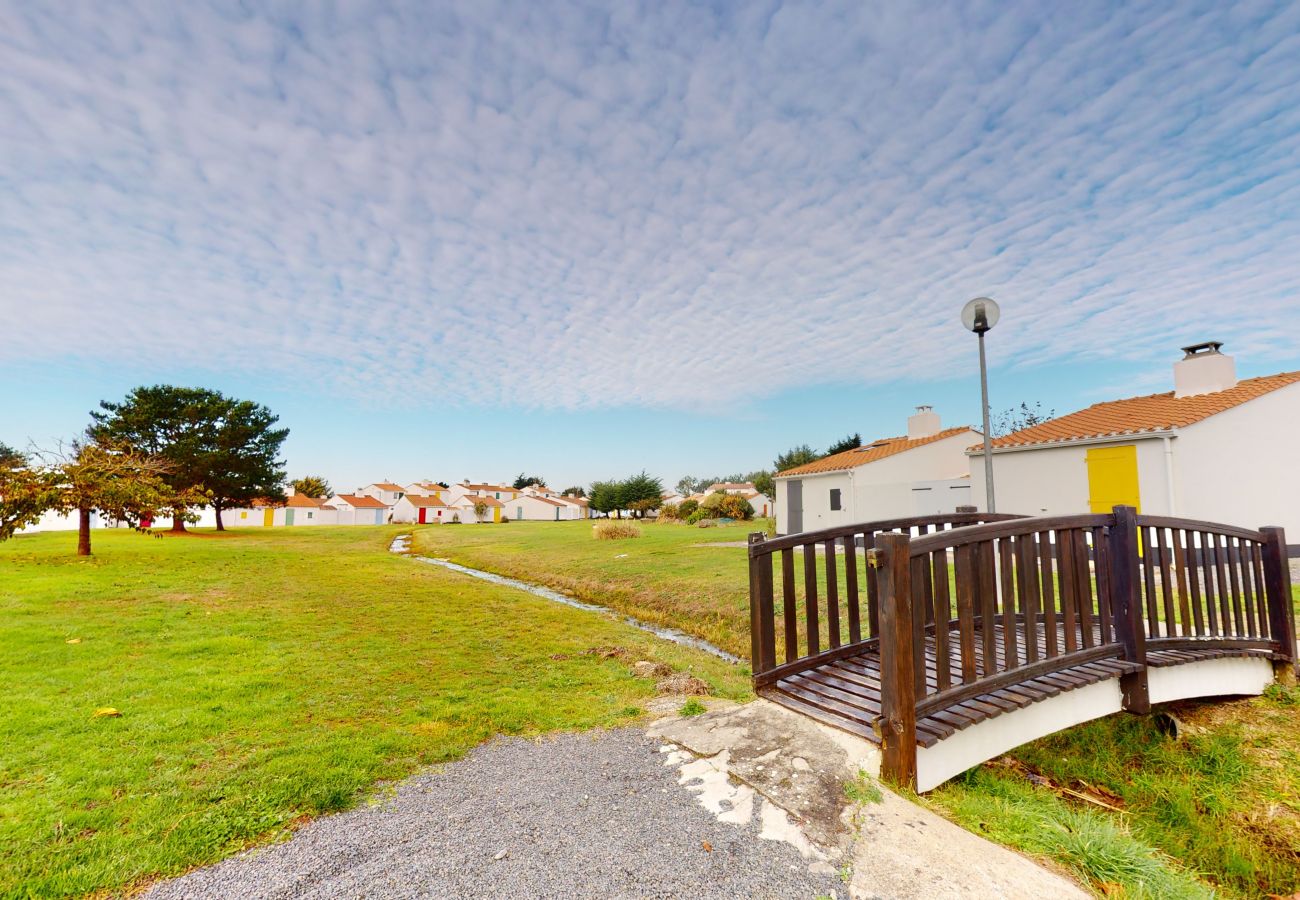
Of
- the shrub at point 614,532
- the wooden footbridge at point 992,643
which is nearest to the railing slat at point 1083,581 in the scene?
the wooden footbridge at point 992,643

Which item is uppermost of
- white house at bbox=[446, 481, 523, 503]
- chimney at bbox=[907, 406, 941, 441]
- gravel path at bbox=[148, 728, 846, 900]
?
chimney at bbox=[907, 406, 941, 441]

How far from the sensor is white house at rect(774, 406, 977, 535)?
17578 millimetres

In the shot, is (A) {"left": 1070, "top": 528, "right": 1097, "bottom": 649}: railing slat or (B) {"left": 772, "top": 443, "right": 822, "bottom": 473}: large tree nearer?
(A) {"left": 1070, "top": 528, "right": 1097, "bottom": 649}: railing slat

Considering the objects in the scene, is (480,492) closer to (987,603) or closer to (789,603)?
(789,603)

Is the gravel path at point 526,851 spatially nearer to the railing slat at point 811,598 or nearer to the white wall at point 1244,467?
the railing slat at point 811,598

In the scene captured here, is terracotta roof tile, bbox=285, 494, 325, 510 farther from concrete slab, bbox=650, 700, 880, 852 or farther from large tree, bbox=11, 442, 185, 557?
concrete slab, bbox=650, 700, 880, 852

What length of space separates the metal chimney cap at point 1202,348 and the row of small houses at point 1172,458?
0.02 m

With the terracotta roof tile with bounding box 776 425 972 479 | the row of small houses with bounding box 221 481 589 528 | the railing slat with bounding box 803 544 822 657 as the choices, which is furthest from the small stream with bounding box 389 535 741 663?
the row of small houses with bounding box 221 481 589 528

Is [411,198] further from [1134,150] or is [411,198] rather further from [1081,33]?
[1134,150]

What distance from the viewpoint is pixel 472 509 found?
58.4 meters

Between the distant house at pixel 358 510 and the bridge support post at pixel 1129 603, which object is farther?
the distant house at pixel 358 510

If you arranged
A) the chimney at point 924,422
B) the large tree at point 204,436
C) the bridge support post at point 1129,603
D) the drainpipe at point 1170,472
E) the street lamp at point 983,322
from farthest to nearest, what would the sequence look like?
the large tree at point 204,436
the chimney at point 924,422
the drainpipe at point 1170,472
the street lamp at point 983,322
the bridge support post at point 1129,603

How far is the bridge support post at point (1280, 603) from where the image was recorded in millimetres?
5660

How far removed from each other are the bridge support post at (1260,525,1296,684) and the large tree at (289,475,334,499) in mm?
80864
